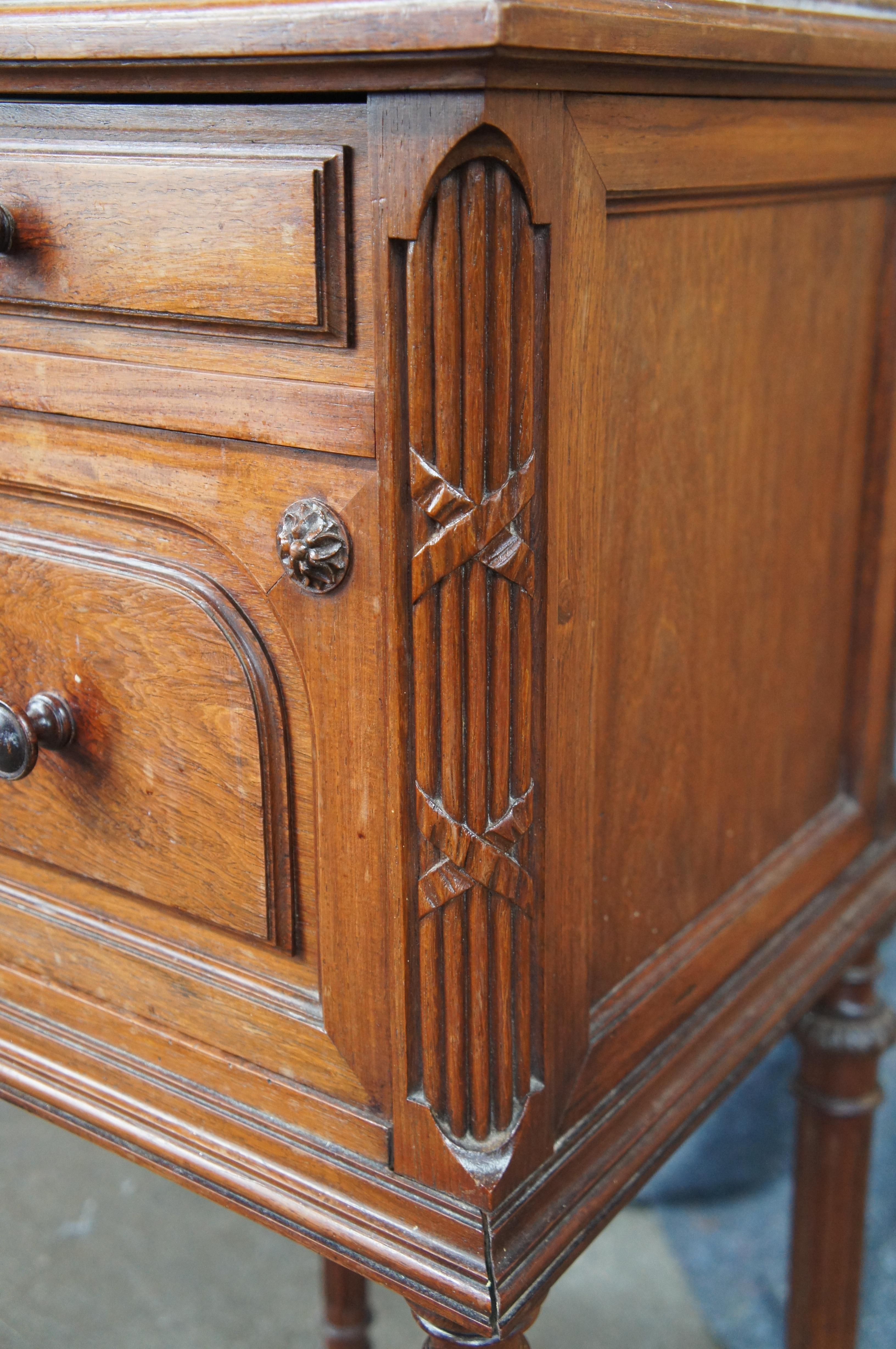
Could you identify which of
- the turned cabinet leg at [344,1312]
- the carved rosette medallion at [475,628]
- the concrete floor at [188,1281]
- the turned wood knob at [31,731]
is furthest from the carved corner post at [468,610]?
the concrete floor at [188,1281]

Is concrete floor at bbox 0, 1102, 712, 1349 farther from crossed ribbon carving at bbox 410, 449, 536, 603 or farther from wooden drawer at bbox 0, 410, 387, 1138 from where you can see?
crossed ribbon carving at bbox 410, 449, 536, 603

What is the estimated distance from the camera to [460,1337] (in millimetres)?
517

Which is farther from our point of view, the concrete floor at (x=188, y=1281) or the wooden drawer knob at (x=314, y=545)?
the concrete floor at (x=188, y=1281)

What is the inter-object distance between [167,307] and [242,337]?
0.10 ft

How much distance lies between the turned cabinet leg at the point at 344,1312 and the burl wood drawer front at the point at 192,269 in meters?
0.77

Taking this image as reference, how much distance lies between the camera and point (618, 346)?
50 cm

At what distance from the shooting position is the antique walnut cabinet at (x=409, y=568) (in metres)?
0.42

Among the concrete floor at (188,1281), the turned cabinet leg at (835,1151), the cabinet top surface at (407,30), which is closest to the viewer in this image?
the cabinet top surface at (407,30)

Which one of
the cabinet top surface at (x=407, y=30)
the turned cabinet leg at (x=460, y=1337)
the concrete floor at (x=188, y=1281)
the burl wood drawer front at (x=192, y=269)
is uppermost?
the cabinet top surface at (x=407, y=30)

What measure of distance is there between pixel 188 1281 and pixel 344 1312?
0.23 m

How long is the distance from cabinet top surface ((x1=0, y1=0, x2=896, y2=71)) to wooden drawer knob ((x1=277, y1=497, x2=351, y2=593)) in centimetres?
14

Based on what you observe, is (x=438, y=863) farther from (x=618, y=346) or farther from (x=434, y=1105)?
(x=618, y=346)

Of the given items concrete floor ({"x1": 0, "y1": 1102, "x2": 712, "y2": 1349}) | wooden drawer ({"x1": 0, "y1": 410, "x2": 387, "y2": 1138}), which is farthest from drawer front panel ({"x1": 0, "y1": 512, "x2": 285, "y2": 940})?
concrete floor ({"x1": 0, "y1": 1102, "x2": 712, "y2": 1349})

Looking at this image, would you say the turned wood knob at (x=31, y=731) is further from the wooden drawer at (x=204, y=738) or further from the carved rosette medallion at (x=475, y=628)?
the carved rosette medallion at (x=475, y=628)
